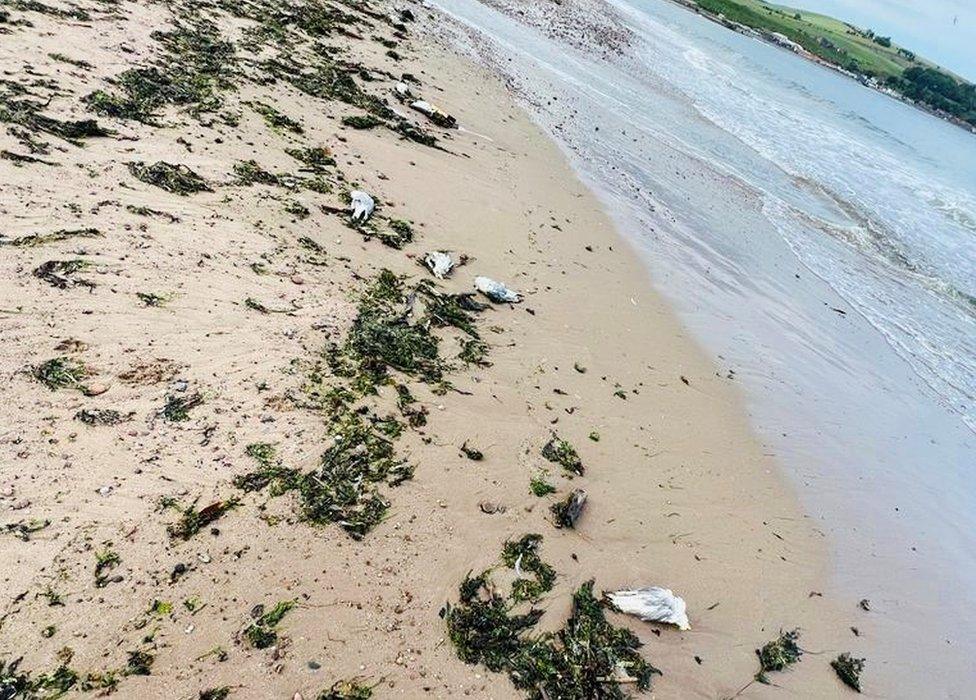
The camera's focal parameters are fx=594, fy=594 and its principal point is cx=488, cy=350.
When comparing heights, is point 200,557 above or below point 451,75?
below

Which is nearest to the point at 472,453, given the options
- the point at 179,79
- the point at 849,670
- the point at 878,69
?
the point at 849,670

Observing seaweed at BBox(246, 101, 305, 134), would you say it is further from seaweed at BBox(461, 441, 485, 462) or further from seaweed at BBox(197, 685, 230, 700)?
seaweed at BBox(197, 685, 230, 700)

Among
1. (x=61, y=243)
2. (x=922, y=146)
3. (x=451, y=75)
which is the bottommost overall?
(x=61, y=243)

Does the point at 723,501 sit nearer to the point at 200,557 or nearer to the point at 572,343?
the point at 572,343

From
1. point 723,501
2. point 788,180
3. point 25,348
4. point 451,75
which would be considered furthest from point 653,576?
point 788,180

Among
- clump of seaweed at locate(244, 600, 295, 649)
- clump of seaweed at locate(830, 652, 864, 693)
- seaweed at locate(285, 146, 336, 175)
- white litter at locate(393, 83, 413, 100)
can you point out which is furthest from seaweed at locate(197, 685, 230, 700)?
white litter at locate(393, 83, 413, 100)

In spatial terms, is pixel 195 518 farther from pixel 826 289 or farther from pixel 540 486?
pixel 826 289
